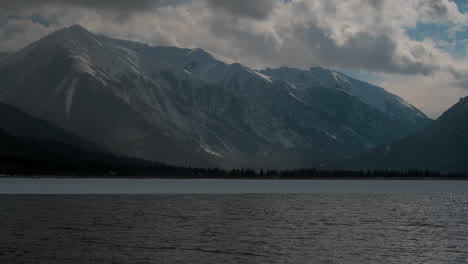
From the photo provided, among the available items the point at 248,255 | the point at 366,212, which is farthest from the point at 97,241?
the point at 366,212

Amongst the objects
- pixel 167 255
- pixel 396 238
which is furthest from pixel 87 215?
pixel 396 238

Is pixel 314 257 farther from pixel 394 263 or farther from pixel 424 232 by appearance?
pixel 424 232

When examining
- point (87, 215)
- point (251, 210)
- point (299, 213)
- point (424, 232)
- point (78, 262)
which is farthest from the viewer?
point (251, 210)

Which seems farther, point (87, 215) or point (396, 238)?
point (87, 215)

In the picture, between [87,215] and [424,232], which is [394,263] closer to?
[424,232]

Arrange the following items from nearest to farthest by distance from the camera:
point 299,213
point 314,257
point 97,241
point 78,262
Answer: point 78,262 < point 314,257 < point 97,241 < point 299,213

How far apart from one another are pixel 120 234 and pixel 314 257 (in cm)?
3769

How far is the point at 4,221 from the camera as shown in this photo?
119 metres

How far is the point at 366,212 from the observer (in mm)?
156875

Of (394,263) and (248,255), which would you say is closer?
(394,263)

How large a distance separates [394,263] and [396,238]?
25.2 meters

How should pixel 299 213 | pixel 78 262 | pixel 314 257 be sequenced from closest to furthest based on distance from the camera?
pixel 78 262
pixel 314 257
pixel 299 213

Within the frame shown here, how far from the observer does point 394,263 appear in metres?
76.2

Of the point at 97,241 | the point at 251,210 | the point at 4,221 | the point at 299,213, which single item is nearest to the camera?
the point at 97,241
